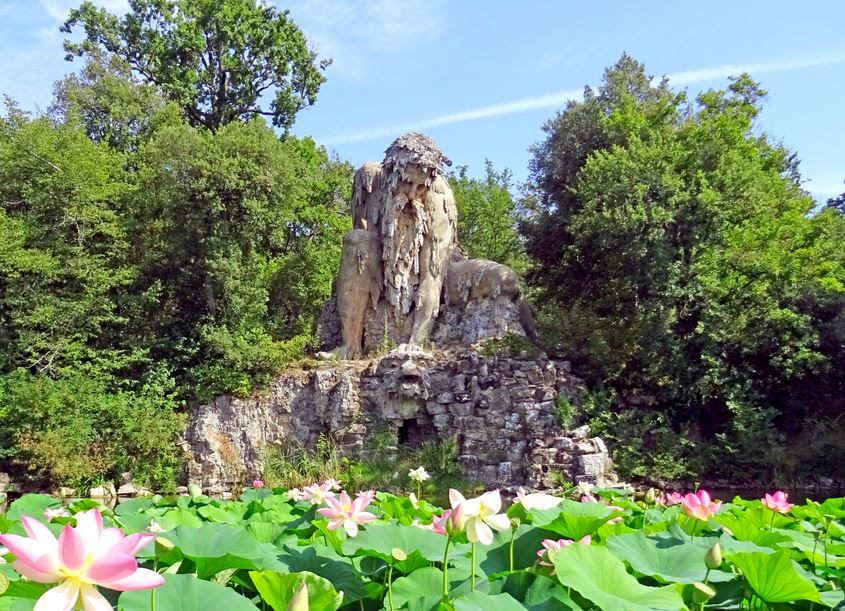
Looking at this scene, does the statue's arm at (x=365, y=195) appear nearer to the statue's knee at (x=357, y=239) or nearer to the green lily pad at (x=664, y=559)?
the statue's knee at (x=357, y=239)

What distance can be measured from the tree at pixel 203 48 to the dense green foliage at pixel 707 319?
14.7 m

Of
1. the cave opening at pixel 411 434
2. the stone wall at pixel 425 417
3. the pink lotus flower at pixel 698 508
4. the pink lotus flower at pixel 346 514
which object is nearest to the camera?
the pink lotus flower at pixel 346 514

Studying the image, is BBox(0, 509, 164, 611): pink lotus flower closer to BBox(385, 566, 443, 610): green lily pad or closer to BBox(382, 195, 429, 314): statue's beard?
BBox(385, 566, 443, 610): green lily pad

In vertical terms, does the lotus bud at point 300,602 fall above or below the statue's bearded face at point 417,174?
below

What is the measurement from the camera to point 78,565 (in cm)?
108

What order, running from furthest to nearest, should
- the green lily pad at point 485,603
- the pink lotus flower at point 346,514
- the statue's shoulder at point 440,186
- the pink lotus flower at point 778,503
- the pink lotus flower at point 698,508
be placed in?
the statue's shoulder at point 440,186
the pink lotus flower at point 778,503
the pink lotus flower at point 698,508
the pink lotus flower at point 346,514
the green lily pad at point 485,603

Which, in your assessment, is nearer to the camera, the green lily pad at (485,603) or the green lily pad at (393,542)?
the green lily pad at (485,603)

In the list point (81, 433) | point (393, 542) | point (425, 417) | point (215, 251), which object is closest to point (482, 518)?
point (393, 542)

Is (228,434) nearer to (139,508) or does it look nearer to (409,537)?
(139,508)

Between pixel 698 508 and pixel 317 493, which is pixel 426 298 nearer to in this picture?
pixel 317 493

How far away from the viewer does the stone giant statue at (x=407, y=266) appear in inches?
551

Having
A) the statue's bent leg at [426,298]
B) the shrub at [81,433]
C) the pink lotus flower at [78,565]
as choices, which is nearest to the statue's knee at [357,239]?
the statue's bent leg at [426,298]

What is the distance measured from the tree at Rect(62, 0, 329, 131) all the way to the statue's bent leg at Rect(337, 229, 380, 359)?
42.9ft

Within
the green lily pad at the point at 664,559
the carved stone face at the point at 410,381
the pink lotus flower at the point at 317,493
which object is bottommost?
the carved stone face at the point at 410,381
